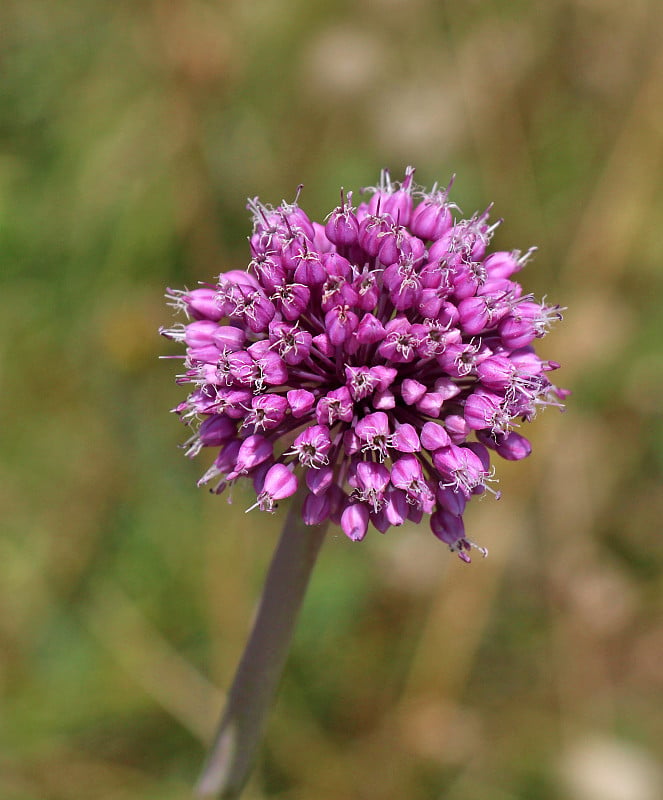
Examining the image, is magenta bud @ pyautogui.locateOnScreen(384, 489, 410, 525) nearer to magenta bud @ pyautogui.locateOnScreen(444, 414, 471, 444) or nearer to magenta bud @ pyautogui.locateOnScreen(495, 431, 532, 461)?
magenta bud @ pyautogui.locateOnScreen(444, 414, 471, 444)

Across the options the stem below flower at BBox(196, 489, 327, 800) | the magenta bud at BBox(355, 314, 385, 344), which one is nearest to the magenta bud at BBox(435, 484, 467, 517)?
the stem below flower at BBox(196, 489, 327, 800)

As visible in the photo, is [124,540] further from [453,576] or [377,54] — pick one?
[377,54]

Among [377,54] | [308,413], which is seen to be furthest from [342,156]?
[308,413]

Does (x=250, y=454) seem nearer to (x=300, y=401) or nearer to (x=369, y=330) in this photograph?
(x=300, y=401)

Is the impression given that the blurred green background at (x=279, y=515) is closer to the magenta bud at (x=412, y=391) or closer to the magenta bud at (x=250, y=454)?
the magenta bud at (x=250, y=454)

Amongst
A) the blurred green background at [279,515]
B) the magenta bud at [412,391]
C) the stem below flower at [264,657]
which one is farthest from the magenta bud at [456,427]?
the blurred green background at [279,515]
